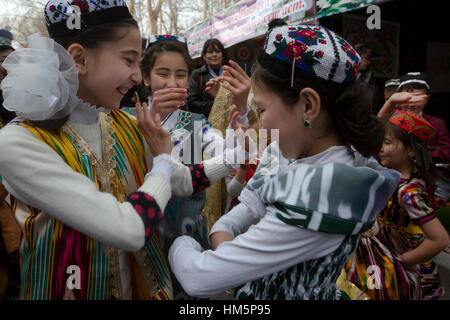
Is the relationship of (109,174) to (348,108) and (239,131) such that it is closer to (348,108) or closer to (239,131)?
(239,131)

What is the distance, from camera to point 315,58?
1.07 meters

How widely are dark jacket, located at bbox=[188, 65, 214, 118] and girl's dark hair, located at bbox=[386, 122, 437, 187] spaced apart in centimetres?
254

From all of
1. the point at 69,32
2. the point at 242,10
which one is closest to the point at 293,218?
the point at 69,32

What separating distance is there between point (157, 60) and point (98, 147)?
1.15 m

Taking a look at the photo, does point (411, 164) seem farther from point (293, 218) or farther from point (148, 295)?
point (148, 295)

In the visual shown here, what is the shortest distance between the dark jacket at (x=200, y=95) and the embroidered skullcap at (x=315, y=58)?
3.34 meters

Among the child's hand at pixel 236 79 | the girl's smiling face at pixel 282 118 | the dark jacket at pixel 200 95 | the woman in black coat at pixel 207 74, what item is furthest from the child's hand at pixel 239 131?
the woman in black coat at pixel 207 74

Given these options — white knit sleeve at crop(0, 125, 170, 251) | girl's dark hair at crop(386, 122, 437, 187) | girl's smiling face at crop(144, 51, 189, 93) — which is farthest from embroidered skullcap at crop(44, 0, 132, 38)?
girl's dark hair at crop(386, 122, 437, 187)

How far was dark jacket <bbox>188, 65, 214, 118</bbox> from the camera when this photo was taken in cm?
446

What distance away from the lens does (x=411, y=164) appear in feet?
7.86

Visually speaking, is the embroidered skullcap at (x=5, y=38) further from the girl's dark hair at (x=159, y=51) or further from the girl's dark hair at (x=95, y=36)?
the girl's dark hair at (x=95, y=36)

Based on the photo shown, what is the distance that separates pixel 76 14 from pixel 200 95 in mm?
3547

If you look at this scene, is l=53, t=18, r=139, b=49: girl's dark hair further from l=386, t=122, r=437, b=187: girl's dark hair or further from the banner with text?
the banner with text

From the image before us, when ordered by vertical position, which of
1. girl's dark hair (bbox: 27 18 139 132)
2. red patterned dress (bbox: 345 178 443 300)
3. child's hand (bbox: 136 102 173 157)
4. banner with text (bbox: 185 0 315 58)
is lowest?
red patterned dress (bbox: 345 178 443 300)
